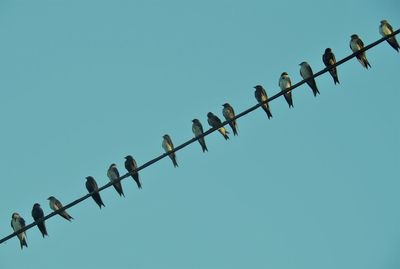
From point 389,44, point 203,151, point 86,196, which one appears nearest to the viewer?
point 86,196

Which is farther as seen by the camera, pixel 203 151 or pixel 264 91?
pixel 264 91

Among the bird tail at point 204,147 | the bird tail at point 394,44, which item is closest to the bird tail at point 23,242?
the bird tail at point 204,147

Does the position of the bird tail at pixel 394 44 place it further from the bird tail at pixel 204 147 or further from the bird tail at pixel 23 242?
the bird tail at pixel 23 242

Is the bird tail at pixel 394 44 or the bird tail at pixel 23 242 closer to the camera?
the bird tail at pixel 394 44

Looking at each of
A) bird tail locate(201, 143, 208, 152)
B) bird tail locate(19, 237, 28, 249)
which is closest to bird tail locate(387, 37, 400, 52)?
bird tail locate(201, 143, 208, 152)

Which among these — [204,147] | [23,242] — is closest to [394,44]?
[204,147]

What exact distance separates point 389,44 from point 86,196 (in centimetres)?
563

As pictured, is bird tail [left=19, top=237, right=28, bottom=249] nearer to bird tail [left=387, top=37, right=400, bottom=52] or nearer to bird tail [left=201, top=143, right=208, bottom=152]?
bird tail [left=201, top=143, right=208, bottom=152]

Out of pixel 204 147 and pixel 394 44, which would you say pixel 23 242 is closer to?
pixel 204 147

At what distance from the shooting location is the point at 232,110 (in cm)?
1939

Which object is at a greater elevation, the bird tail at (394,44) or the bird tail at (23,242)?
the bird tail at (394,44)

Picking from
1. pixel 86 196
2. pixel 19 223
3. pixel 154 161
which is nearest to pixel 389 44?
pixel 154 161

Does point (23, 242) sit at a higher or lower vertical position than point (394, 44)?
lower

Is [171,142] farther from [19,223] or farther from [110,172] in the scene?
[19,223]
